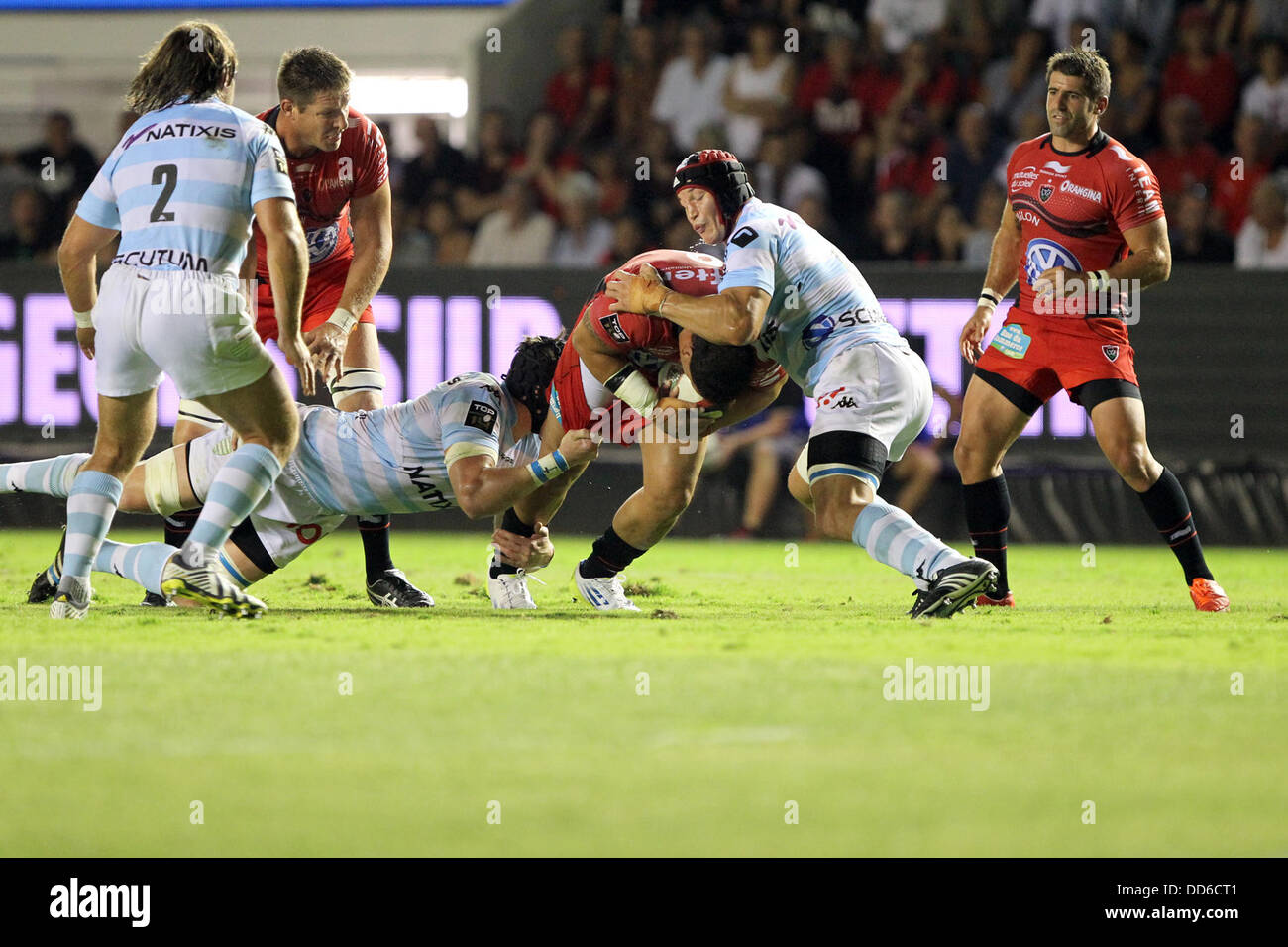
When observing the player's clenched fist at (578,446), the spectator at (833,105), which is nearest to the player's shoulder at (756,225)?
the player's clenched fist at (578,446)

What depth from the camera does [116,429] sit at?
220 inches

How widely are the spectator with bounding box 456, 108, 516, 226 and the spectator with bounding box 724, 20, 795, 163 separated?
1995 millimetres

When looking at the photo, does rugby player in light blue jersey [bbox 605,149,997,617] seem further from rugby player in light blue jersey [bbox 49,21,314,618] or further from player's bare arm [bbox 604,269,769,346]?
rugby player in light blue jersey [bbox 49,21,314,618]

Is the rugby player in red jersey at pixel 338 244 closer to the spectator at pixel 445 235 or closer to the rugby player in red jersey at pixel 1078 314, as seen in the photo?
the rugby player in red jersey at pixel 1078 314

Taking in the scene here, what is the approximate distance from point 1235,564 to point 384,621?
574cm

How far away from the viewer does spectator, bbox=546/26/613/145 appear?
1436 cm

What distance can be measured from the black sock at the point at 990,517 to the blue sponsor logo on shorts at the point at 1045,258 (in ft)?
2.98

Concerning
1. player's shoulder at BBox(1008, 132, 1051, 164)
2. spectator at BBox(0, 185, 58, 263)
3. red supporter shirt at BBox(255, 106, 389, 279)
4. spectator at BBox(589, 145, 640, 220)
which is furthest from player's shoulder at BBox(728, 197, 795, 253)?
spectator at BBox(0, 185, 58, 263)

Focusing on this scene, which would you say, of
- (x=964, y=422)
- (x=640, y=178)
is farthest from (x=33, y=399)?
(x=964, y=422)

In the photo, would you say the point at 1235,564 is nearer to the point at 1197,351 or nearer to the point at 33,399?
the point at 1197,351

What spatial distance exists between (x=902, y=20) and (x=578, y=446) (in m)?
9.54

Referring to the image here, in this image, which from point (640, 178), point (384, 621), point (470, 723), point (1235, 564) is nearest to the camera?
point (470, 723)

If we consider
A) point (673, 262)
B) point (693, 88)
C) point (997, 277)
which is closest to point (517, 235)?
point (693, 88)

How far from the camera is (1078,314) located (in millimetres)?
6535
